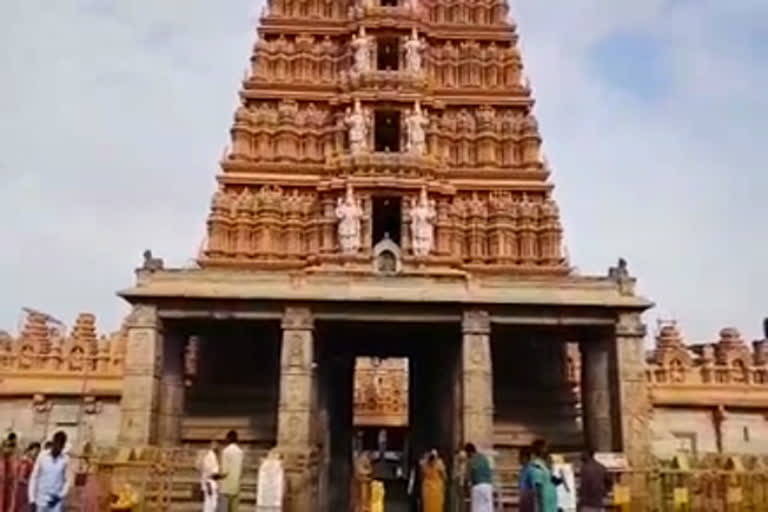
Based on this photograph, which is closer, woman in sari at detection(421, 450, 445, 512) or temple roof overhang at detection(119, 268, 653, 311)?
woman in sari at detection(421, 450, 445, 512)

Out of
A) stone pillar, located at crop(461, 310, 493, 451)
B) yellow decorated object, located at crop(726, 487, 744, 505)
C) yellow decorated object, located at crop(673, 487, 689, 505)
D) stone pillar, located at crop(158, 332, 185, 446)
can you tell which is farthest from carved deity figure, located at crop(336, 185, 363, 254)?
yellow decorated object, located at crop(726, 487, 744, 505)

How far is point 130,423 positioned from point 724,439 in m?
18.8

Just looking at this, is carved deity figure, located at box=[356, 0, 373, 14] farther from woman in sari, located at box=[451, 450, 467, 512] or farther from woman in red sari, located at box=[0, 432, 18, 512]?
woman in red sari, located at box=[0, 432, 18, 512]

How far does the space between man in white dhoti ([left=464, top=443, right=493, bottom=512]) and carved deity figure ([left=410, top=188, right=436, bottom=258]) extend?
1408 cm

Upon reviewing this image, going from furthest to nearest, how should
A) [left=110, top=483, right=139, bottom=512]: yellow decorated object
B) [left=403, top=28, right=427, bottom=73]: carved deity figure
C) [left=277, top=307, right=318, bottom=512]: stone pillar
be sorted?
1. [left=403, top=28, right=427, bottom=73]: carved deity figure
2. [left=277, top=307, right=318, bottom=512]: stone pillar
3. [left=110, top=483, right=139, bottom=512]: yellow decorated object

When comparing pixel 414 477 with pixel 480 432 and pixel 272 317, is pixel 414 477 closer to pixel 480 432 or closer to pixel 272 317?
pixel 480 432

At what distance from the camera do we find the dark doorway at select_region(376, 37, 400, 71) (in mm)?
32281

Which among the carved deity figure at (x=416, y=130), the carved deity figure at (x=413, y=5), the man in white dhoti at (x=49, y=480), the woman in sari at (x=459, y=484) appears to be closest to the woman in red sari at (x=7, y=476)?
the man in white dhoti at (x=49, y=480)

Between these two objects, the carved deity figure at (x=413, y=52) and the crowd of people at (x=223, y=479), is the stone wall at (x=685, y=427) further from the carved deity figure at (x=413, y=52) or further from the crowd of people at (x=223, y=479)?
the crowd of people at (x=223, y=479)

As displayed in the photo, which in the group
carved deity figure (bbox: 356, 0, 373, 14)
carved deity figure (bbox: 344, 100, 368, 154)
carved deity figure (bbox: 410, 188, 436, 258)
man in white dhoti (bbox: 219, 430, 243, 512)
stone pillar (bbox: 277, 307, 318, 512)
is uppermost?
carved deity figure (bbox: 356, 0, 373, 14)

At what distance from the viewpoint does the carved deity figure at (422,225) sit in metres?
28.0

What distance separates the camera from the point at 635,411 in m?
18.9

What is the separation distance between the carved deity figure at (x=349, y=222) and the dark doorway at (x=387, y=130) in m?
3.43

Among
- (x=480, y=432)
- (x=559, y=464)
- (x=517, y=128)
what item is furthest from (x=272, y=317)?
(x=517, y=128)
